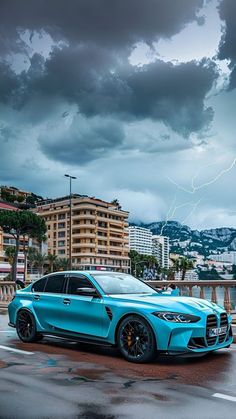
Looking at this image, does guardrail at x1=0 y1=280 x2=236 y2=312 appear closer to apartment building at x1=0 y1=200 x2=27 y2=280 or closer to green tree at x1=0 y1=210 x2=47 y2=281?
green tree at x1=0 y1=210 x2=47 y2=281

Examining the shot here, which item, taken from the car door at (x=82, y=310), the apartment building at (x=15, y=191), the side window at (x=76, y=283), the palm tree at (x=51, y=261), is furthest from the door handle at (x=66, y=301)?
the apartment building at (x=15, y=191)

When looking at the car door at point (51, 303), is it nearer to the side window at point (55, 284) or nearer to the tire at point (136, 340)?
Result: the side window at point (55, 284)

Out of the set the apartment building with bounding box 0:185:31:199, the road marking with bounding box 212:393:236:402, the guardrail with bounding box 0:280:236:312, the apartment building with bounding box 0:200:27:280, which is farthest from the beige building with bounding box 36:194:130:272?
the road marking with bounding box 212:393:236:402

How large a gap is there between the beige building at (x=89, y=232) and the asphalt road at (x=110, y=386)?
387ft

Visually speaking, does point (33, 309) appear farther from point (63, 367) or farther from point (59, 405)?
point (59, 405)

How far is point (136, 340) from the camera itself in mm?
7625

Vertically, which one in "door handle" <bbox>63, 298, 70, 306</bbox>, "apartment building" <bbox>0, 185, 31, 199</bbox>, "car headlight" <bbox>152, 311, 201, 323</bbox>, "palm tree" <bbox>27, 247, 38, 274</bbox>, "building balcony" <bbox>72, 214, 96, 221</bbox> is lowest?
"car headlight" <bbox>152, 311, 201, 323</bbox>

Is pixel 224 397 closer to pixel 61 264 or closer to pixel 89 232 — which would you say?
pixel 61 264

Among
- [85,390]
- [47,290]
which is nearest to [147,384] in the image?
[85,390]

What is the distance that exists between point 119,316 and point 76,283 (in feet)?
4.98

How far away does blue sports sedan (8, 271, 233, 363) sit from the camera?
737 centimetres

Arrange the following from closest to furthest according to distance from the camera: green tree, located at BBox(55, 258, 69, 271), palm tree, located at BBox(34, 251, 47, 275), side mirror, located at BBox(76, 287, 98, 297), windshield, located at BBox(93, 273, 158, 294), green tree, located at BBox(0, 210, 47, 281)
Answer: side mirror, located at BBox(76, 287, 98, 297) → windshield, located at BBox(93, 273, 158, 294) → green tree, located at BBox(0, 210, 47, 281) → palm tree, located at BBox(34, 251, 47, 275) → green tree, located at BBox(55, 258, 69, 271)

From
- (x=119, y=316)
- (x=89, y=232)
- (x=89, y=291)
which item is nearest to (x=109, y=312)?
(x=119, y=316)

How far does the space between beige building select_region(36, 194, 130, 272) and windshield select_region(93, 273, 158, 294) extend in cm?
11686
